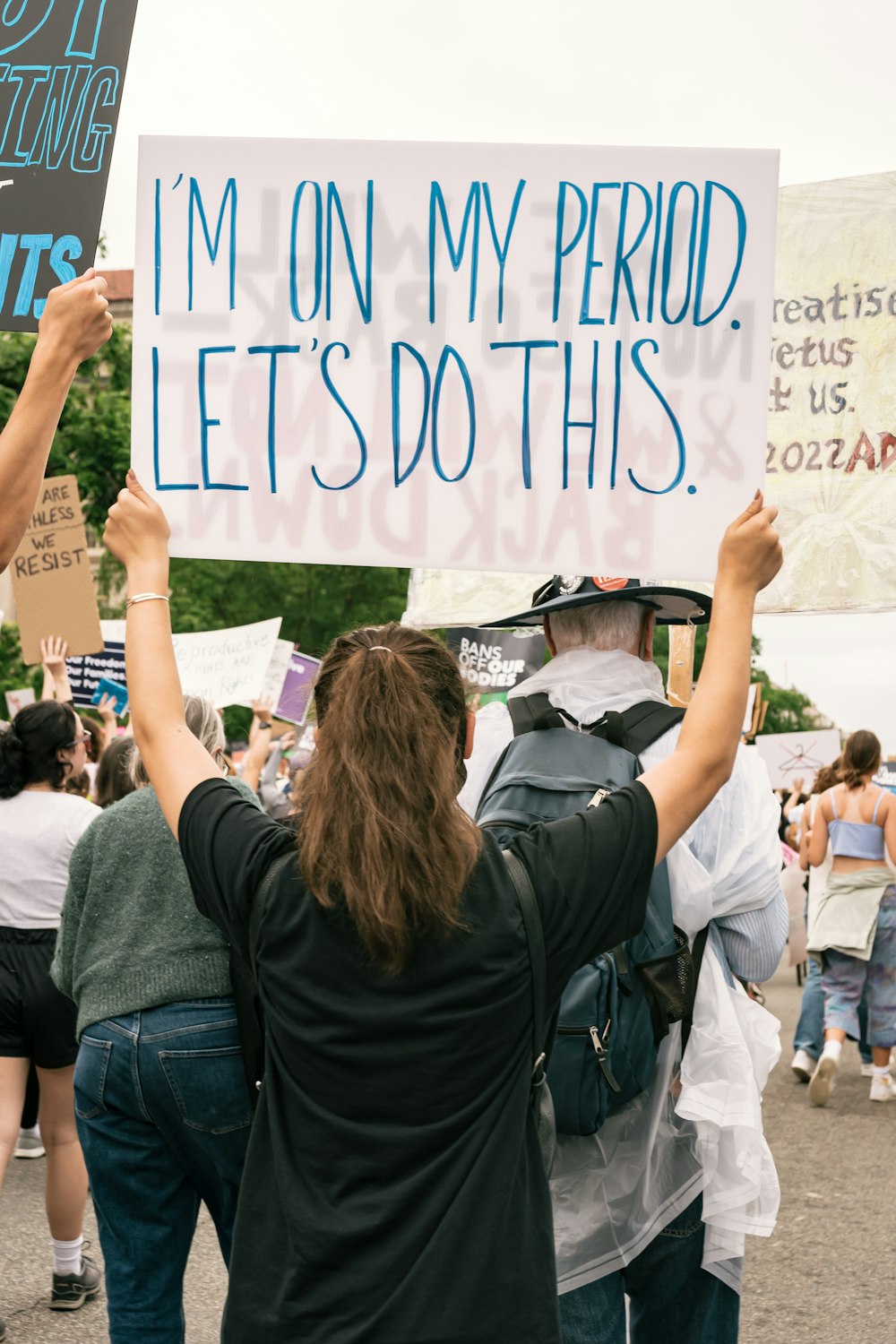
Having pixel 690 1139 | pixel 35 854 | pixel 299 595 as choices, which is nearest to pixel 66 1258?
pixel 35 854

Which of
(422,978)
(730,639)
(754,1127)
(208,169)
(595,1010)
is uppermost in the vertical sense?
(208,169)

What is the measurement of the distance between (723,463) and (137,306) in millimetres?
1027

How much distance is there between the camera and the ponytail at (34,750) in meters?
5.29

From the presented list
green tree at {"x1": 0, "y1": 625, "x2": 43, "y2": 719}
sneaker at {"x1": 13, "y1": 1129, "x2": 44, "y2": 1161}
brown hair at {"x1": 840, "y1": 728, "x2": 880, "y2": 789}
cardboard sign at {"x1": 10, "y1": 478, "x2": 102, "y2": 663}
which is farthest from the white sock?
green tree at {"x1": 0, "y1": 625, "x2": 43, "y2": 719}

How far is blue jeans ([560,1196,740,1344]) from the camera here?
295 cm

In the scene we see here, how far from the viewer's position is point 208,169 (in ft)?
8.96

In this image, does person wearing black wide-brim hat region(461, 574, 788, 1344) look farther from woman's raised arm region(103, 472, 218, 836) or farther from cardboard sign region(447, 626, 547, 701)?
cardboard sign region(447, 626, 547, 701)

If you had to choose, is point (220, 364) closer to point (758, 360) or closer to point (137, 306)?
point (137, 306)

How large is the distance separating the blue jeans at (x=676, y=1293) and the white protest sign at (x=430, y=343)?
4.26 ft

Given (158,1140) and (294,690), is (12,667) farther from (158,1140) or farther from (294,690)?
(158,1140)

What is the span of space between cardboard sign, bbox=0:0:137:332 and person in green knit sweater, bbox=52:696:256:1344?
1305 mm

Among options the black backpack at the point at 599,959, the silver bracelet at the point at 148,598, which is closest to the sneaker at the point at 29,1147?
the black backpack at the point at 599,959

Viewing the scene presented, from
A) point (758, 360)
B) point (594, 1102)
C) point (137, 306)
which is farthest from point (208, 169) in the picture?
point (594, 1102)

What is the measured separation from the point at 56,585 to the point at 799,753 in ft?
35.1
